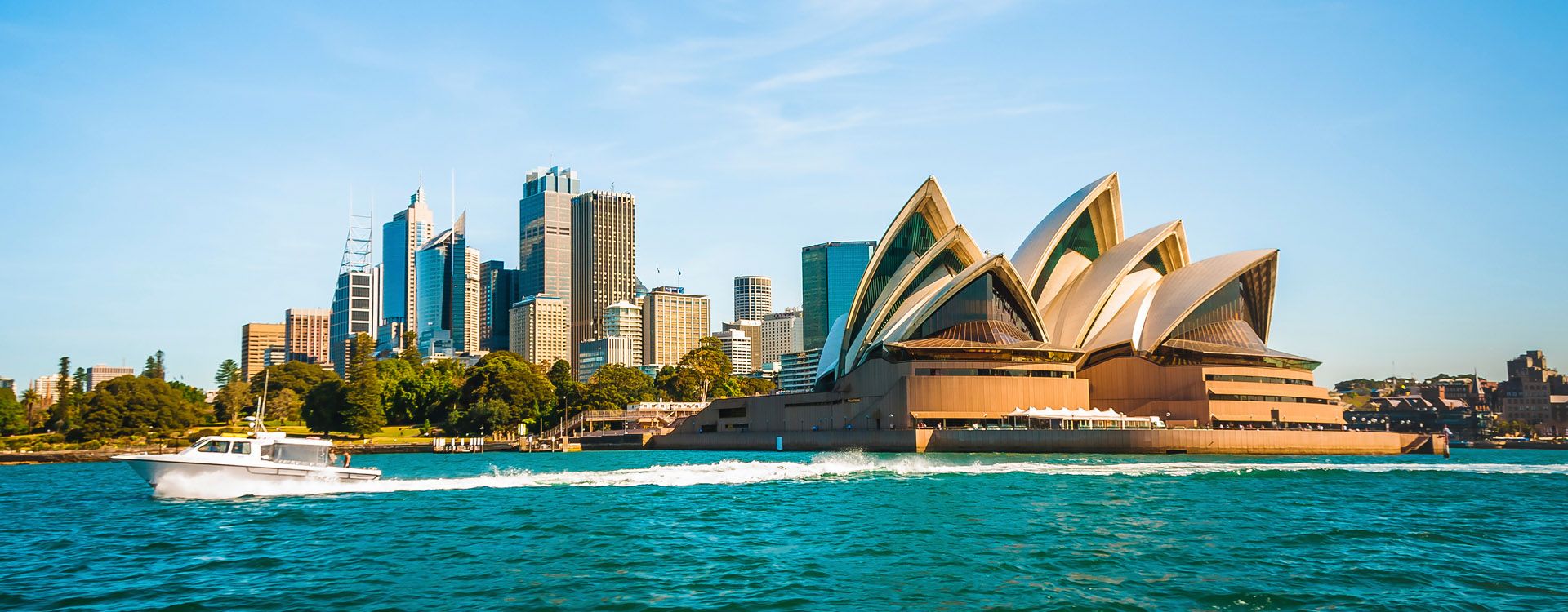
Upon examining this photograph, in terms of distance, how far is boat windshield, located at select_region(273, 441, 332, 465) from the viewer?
34.8 m

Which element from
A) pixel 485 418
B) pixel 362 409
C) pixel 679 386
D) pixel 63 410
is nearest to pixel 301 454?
pixel 362 409

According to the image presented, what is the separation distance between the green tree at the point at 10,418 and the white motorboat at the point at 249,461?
68.9 meters

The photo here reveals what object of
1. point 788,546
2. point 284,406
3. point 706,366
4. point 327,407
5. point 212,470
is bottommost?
point 788,546

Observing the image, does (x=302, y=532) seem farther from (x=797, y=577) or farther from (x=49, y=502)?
(x=49, y=502)

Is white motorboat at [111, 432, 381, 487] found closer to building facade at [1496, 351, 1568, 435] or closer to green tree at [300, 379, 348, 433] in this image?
green tree at [300, 379, 348, 433]

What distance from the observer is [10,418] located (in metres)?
90.4

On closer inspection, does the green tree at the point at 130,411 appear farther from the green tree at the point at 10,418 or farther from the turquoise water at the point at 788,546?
the turquoise water at the point at 788,546

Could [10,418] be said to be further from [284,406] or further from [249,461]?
[249,461]

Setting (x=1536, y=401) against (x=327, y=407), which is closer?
(x=327, y=407)

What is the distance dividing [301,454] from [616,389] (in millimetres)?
85146

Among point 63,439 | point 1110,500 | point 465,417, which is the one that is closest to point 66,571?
point 1110,500

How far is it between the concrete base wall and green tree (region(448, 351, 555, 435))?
37.9 metres

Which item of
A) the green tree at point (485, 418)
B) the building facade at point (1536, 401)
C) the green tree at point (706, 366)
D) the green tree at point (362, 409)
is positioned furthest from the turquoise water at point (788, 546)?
the building facade at point (1536, 401)

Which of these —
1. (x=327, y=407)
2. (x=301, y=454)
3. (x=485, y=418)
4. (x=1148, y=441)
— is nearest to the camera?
(x=301, y=454)
